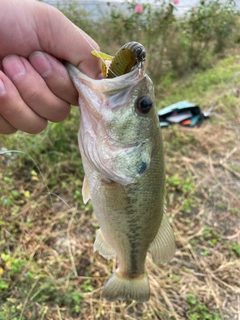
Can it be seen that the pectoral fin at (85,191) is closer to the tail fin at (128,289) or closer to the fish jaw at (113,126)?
the fish jaw at (113,126)

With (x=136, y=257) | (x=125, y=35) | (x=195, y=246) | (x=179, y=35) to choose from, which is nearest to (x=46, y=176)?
(x=195, y=246)

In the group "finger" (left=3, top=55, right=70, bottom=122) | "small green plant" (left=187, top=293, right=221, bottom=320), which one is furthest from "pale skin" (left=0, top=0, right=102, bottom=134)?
"small green plant" (left=187, top=293, right=221, bottom=320)

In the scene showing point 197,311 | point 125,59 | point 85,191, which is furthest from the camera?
point 197,311

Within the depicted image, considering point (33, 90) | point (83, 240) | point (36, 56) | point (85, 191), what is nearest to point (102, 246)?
point (85, 191)

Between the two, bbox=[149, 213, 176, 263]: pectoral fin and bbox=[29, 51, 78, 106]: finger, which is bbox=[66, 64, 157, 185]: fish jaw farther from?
bbox=[149, 213, 176, 263]: pectoral fin

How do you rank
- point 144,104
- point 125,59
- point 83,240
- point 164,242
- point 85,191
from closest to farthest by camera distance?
point 125,59, point 144,104, point 85,191, point 164,242, point 83,240

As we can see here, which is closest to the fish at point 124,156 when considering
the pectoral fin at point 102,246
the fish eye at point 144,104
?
the fish eye at point 144,104

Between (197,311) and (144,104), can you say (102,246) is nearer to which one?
(144,104)

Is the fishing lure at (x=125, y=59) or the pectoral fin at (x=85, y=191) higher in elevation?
the fishing lure at (x=125, y=59)

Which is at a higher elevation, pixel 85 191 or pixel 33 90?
pixel 33 90
